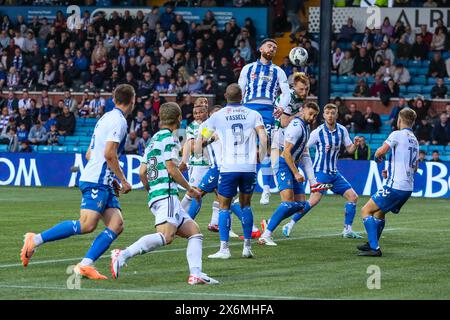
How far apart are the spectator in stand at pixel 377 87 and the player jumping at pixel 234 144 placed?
18882 mm

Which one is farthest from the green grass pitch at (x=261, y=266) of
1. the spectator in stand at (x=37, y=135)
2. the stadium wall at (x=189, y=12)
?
the stadium wall at (x=189, y=12)

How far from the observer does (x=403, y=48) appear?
34594mm

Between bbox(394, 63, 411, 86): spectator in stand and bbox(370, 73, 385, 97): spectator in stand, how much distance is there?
68cm

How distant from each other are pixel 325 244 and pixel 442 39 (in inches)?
753

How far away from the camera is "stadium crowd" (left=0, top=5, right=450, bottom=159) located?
33094mm

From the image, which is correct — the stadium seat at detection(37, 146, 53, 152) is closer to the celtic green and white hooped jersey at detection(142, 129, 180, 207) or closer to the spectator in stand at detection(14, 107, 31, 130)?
the spectator in stand at detection(14, 107, 31, 130)

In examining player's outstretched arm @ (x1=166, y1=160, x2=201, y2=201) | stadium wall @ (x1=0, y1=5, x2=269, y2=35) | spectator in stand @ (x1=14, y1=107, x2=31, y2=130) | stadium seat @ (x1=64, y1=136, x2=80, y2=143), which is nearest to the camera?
player's outstretched arm @ (x1=166, y1=160, x2=201, y2=201)

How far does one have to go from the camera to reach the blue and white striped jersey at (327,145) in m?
18.2

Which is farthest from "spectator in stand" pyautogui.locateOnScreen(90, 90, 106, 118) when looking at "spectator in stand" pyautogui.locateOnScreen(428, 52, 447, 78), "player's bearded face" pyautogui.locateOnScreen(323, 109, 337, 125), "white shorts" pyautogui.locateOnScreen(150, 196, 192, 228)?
"white shorts" pyautogui.locateOnScreen(150, 196, 192, 228)

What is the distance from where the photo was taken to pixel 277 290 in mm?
11586

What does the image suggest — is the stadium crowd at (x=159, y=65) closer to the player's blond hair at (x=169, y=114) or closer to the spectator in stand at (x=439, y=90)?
the spectator in stand at (x=439, y=90)

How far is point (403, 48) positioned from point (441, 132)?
482cm
